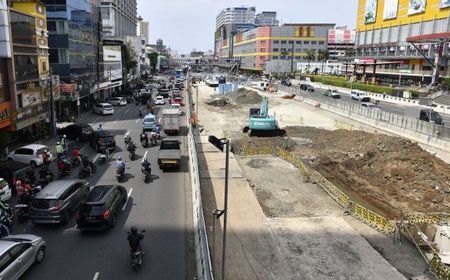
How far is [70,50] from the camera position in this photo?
4866cm

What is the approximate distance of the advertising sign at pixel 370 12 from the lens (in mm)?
113806

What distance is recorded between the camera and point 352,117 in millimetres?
55562

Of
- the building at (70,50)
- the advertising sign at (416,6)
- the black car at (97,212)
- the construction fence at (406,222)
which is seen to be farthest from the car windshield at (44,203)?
the advertising sign at (416,6)

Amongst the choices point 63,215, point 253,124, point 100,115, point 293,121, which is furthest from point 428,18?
point 63,215

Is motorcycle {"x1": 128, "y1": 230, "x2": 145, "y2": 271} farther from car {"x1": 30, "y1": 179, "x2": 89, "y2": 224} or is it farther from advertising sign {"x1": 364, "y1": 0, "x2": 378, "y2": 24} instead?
advertising sign {"x1": 364, "y1": 0, "x2": 378, "y2": 24}

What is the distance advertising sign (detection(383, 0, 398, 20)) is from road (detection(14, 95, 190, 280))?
99909 millimetres

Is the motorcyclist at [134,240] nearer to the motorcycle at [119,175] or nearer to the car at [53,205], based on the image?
the car at [53,205]

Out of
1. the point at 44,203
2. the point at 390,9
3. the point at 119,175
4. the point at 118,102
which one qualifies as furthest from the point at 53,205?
the point at 390,9

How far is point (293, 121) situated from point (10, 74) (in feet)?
118

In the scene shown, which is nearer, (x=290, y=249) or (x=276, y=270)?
(x=276, y=270)

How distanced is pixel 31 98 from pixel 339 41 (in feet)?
582

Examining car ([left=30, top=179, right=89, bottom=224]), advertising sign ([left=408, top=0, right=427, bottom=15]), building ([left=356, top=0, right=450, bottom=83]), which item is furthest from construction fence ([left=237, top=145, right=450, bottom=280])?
advertising sign ([left=408, top=0, right=427, bottom=15])

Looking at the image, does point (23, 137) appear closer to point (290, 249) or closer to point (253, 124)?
point (253, 124)

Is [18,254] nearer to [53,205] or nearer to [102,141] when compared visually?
[53,205]
